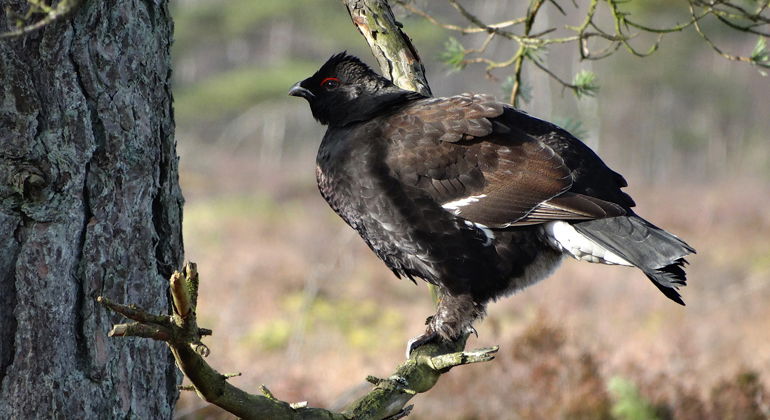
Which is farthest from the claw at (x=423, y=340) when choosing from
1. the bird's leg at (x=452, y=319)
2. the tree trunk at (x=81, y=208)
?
the tree trunk at (x=81, y=208)

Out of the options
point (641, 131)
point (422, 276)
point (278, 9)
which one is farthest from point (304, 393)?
point (641, 131)

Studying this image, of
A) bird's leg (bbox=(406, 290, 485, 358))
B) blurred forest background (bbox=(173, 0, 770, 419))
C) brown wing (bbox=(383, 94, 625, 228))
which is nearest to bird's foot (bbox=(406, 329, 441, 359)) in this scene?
bird's leg (bbox=(406, 290, 485, 358))

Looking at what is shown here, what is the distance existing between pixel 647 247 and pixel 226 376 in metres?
1.83

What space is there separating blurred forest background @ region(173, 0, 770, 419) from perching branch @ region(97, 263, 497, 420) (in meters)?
1.88

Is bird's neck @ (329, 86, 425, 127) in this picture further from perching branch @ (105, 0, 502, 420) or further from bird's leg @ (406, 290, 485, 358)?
bird's leg @ (406, 290, 485, 358)

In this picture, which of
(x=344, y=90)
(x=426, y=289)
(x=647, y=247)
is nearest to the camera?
(x=647, y=247)

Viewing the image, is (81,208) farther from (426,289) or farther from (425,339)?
(426,289)

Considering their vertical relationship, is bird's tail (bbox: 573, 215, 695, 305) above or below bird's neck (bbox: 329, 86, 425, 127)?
below

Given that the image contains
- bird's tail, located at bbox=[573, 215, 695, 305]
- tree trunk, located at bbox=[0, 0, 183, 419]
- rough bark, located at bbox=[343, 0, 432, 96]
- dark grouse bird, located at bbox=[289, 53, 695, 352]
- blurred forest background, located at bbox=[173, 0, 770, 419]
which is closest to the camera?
tree trunk, located at bbox=[0, 0, 183, 419]

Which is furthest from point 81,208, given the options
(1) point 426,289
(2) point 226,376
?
(1) point 426,289

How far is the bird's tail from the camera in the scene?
9.60ft

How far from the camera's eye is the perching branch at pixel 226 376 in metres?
1.53

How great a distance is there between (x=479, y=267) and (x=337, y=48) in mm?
39891

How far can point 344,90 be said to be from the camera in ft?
13.1
